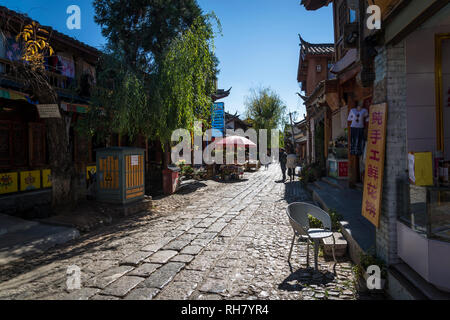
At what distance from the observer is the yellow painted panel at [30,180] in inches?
367

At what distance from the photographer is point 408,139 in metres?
3.88

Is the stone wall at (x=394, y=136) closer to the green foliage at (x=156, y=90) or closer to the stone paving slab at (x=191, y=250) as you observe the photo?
the stone paving slab at (x=191, y=250)

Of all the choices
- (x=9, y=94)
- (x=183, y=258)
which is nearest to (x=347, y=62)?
(x=183, y=258)

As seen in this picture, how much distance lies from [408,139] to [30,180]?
35.1 feet

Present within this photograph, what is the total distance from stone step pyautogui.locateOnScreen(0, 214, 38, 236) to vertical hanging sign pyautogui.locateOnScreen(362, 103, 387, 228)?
23.2ft

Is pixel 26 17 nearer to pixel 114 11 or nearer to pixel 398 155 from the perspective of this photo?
pixel 114 11

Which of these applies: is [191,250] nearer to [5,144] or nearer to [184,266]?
[184,266]

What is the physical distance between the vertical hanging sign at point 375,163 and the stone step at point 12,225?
708cm

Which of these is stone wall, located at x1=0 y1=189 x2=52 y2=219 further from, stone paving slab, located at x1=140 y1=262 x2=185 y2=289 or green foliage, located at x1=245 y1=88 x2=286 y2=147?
green foliage, located at x1=245 y1=88 x2=286 y2=147

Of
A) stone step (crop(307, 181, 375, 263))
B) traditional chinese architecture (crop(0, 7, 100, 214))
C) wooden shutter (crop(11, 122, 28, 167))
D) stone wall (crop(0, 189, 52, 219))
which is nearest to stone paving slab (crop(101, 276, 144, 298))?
stone step (crop(307, 181, 375, 263))

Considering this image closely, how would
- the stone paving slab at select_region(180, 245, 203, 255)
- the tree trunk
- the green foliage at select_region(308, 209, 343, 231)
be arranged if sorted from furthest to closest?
the tree trunk → the green foliage at select_region(308, 209, 343, 231) → the stone paving slab at select_region(180, 245, 203, 255)

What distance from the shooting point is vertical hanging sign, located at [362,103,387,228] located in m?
3.67

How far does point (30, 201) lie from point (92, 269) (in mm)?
6528
